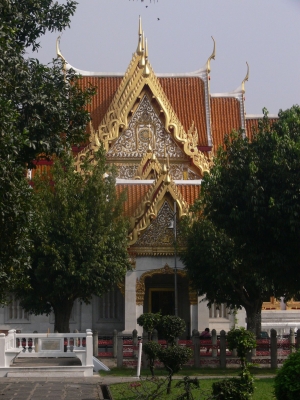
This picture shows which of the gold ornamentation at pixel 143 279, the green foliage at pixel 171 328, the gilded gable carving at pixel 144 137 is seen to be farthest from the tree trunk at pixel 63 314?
the gilded gable carving at pixel 144 137

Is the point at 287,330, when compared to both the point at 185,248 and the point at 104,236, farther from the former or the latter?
the point at 104,236

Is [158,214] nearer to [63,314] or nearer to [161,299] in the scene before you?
[161,299]

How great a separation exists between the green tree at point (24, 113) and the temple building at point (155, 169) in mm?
12584

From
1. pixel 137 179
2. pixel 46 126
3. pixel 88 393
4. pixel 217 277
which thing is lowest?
pixel 88 393

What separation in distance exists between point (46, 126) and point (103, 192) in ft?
41.3

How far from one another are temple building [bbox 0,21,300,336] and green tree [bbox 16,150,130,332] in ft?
6.82

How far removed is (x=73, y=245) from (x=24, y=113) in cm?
1201

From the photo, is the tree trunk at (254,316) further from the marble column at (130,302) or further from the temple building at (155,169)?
the marble column at (130,302)

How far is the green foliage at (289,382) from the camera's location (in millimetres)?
10555

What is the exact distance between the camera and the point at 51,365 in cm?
2069

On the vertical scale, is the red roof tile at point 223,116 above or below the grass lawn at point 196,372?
above

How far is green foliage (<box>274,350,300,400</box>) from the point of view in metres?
10.6

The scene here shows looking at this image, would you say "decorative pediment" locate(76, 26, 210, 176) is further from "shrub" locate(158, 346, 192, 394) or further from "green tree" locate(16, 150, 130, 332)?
"shrub" locate(158, 346, 192, 394)

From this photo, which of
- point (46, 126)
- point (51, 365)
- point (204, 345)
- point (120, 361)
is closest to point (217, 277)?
point (204, 345)
